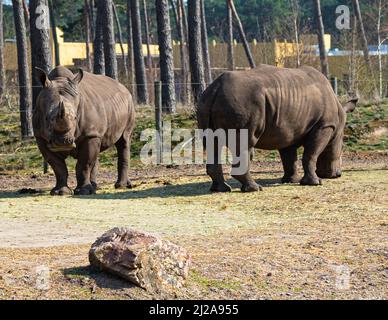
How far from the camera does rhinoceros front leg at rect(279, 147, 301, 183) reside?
61.9 ft

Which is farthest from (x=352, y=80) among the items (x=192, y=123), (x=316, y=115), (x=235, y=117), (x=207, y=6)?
(x=207, y=6)

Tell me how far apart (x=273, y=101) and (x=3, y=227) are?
5892mm

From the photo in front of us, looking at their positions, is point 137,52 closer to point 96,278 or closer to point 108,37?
point 108,37

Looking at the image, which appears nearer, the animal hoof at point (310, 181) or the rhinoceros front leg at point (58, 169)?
the rhinoceros front leg at point (58, 169)

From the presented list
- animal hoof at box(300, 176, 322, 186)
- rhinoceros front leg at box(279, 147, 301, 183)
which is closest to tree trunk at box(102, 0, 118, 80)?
rhinoceros front leg at box(279, 147, 301, 183)

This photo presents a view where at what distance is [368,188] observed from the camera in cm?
1686

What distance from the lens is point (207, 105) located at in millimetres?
17453

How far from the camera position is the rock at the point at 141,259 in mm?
9641

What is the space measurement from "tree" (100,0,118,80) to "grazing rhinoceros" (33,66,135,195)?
10.4 metres

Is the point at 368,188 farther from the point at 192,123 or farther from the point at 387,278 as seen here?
the point at 192,123

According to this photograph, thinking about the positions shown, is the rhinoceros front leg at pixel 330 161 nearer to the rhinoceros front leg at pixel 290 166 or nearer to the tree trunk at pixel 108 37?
the rhinoceros front leg at pixel 290 166

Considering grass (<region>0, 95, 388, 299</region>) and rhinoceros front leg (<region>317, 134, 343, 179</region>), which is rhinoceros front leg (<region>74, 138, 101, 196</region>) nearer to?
grass (<region>0, 95, 388, 299</region>)

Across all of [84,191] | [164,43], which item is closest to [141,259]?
[84,191]

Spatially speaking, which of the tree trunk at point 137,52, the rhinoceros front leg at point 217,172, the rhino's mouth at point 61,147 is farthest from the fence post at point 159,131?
the tree trunk at point 137,52
